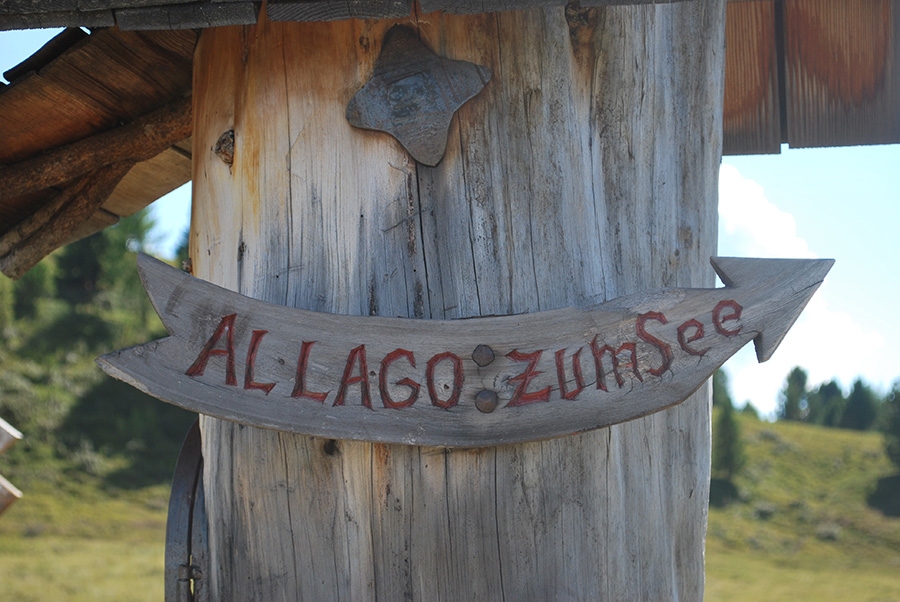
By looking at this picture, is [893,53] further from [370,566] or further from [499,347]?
[370,566]

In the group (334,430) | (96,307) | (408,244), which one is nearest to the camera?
(334,430)

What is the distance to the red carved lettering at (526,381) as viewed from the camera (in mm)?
1761

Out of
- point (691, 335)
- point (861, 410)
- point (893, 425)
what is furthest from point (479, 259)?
point (861, 410)

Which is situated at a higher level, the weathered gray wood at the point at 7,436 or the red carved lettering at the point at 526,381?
the red carved lettering at the point at 526,381

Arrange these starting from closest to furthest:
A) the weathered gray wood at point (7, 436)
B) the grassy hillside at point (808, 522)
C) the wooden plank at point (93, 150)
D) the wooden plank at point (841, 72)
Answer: the wooden plank at point (93, 150), the wooden plank at point (841, 72), the weathered gray wood at point (7, 436), the grassy hillside at point (808, 522)

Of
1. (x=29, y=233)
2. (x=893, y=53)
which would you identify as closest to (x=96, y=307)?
(x=29, y=233)

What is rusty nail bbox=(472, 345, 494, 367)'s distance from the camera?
1.76 m

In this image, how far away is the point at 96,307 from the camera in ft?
45.4

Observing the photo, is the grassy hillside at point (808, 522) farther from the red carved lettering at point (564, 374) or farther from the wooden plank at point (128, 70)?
the red carved lettering at point (564, 374)

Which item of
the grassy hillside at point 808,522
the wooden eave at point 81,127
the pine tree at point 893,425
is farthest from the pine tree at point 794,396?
the wooden eave at point 81,127

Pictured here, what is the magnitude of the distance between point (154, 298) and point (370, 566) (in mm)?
680

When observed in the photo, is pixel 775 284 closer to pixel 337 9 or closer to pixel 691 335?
pixel 691 335

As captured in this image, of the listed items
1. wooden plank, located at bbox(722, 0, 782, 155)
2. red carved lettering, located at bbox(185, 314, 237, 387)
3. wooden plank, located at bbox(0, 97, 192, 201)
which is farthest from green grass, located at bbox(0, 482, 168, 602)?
red carved lettering, located at bbox(185, 314, 237, 387)

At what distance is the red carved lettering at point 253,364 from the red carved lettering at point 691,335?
79 cm
